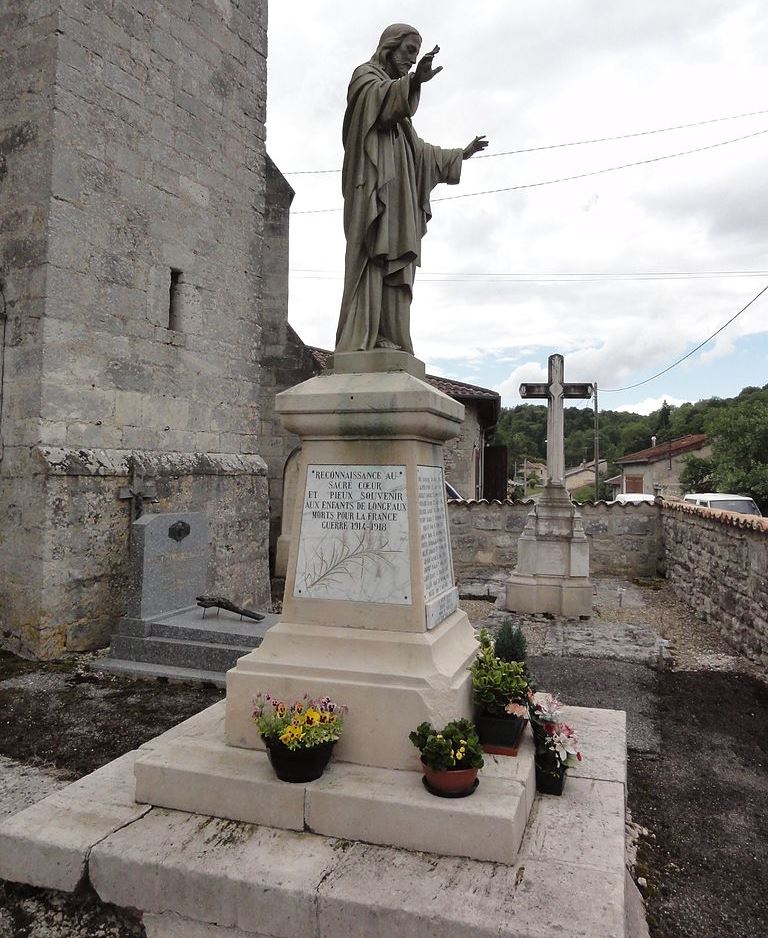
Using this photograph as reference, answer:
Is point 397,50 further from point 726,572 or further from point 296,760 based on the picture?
point 726,572

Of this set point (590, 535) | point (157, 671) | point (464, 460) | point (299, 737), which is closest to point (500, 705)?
point (299, 737)

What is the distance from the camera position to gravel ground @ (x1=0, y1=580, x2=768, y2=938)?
Result: 2.65m

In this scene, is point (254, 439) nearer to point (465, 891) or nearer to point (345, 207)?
point (345, 207)

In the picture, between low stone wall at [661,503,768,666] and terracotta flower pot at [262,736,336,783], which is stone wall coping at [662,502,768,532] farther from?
terracotta flower pot at [262,736,336,783]

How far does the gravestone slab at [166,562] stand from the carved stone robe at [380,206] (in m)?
3.58

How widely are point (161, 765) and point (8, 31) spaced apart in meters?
7.14

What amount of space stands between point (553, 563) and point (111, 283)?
637 centimetres

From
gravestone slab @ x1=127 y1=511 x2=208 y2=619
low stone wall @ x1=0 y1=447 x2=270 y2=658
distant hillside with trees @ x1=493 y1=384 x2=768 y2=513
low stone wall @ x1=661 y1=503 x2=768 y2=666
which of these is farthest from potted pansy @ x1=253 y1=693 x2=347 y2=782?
distant hillside with trees @ x1=493 y1=384 x2=768 y2=513

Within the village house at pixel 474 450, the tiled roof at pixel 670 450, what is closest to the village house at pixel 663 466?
the tiled roof at pixel 670 450

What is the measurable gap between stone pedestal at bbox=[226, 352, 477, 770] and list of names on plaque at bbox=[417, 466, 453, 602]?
2 centimetres

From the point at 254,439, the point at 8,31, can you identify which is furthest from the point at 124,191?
the point at 254,439

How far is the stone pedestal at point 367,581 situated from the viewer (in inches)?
117

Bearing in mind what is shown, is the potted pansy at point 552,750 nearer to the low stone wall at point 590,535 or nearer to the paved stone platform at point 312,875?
the paved stone platform at point 312,875

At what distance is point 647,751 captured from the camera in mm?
4395
